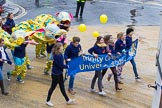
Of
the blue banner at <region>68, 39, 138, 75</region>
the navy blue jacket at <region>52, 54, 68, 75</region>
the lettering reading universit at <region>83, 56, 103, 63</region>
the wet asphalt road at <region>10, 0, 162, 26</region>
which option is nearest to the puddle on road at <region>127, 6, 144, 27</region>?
the wet asphalt road at <region>10, 0, 162, 26</region>

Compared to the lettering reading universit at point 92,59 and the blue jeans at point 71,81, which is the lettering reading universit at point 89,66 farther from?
the blue jeans at point 71,81

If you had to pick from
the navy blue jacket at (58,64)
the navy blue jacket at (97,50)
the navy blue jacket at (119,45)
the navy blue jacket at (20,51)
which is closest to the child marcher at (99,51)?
the navy blue jacket at (97,50)

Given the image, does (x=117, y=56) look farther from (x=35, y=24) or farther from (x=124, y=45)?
(x=35, y=24)

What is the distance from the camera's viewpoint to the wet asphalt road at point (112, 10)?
18.8 metres

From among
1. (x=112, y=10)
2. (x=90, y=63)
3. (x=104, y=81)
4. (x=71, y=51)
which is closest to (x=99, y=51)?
(x=90, y=63)

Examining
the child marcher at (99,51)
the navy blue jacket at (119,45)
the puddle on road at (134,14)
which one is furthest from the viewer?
the puddle on road at (134,14)

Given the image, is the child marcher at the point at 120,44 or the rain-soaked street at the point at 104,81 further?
the child marcher at the point at 120,44

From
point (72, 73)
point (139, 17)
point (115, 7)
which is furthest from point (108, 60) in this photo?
point (115, 7)

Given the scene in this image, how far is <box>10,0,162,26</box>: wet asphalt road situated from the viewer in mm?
18828

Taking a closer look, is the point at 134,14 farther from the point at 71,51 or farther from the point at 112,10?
the point at 71,51

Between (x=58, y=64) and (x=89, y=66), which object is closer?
(x=58, y=64)

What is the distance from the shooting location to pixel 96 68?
9.59m

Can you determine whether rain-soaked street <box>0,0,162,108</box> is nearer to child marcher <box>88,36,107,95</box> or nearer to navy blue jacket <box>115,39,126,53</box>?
child marcher <box>88,36,107,95</box>

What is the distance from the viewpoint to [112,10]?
21500 mm
